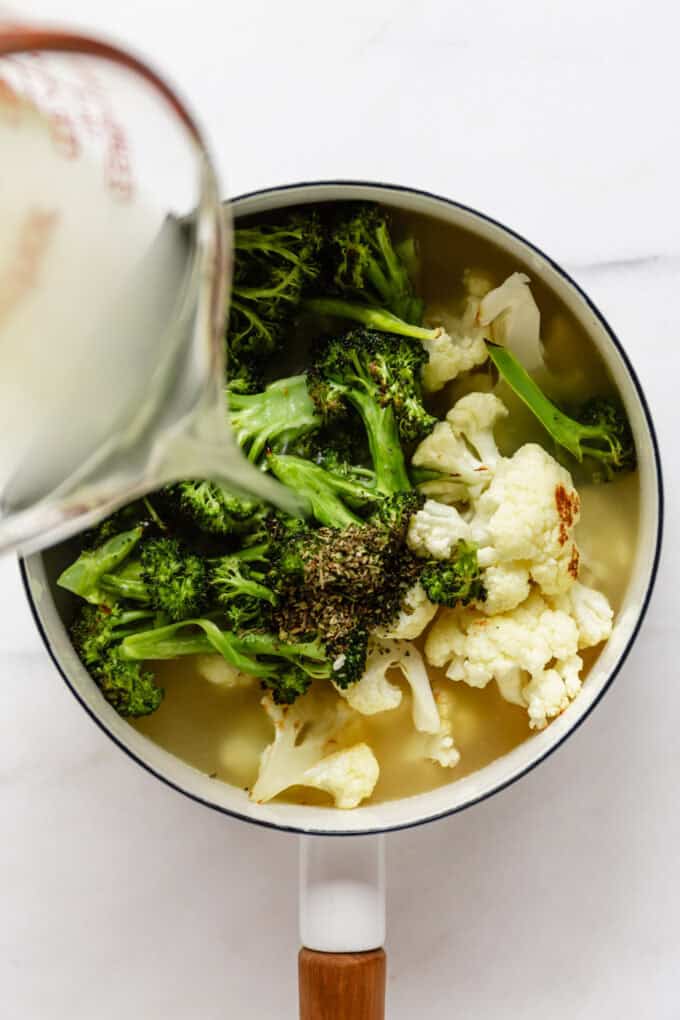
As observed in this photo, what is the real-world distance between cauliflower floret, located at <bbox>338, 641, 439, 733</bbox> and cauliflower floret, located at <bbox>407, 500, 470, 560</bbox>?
13cm

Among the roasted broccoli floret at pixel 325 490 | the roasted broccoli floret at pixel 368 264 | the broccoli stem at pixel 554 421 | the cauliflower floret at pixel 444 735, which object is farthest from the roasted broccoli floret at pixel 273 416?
the cauliflower floret at pixel 444 735

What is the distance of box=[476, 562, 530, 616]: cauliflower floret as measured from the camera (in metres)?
1.34

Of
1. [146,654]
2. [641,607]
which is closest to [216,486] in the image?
[146,654]

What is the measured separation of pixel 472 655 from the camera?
135 centimetres

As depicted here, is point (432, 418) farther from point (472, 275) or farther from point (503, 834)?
point (503, 834)

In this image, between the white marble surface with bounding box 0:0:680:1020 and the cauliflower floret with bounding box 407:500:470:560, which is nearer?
the cauliflower floret with bounding box 407:500:470:560

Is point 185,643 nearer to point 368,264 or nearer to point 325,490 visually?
point 325,490

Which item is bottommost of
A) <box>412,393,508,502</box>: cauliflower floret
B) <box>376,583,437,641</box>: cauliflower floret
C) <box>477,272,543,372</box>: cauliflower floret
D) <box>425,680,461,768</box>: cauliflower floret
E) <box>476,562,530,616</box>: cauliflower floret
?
<box>425,680,461,768</box>: cauliflower floret

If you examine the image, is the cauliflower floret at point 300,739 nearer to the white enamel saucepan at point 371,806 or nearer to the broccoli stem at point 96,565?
the white enamel saucepan at point 371,806

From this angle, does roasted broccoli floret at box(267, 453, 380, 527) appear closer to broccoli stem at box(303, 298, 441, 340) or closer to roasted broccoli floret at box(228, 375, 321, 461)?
roasted broccoli floret at box(228, 375, 321, 461)

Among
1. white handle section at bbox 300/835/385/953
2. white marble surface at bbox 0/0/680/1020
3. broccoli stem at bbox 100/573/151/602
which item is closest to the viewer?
white handle section at bbox 300/835/385/953

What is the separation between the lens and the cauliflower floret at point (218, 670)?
1.38 metres

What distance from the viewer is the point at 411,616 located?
52.7 inches

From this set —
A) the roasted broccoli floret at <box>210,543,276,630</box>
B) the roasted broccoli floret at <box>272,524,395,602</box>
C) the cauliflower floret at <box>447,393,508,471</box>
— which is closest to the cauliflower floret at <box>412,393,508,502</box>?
the cauliflower floret at <box>447,393,508,471</box>
